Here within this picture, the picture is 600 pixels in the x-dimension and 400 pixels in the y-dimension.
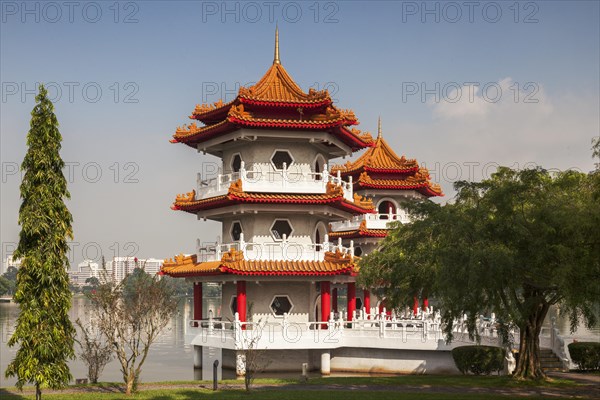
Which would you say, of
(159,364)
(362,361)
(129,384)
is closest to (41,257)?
(129,384)

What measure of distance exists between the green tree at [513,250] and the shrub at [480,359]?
10.9 feet

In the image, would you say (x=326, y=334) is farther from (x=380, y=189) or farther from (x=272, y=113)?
(x=380, y=189)

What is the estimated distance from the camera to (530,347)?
23922 millimetres

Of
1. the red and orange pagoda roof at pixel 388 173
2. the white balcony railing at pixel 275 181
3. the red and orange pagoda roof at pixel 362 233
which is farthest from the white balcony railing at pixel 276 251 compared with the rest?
the red and orange pagoda roof at pixel 388 173

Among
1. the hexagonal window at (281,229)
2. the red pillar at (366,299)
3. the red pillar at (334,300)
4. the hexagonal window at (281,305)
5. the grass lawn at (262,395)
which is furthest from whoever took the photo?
the red pillar at (366,299)

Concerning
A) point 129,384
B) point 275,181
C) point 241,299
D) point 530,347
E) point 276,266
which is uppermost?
point 275,181

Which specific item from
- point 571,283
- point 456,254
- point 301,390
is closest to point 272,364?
point 301,390

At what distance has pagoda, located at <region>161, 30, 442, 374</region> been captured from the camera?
29.8 meters

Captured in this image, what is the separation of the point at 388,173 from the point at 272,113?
13809 millimetres

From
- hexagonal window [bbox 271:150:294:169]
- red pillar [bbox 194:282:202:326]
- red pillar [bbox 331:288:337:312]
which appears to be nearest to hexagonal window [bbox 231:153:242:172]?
hexagonal window [bbox 271:150:294:169]

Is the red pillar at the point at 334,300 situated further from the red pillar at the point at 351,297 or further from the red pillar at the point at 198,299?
the red pillar at the point at 198,299

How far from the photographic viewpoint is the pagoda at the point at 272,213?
2978cm

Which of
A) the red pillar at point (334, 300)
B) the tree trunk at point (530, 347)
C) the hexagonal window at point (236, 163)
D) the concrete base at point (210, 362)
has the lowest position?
the concrete base at point (210, 362)

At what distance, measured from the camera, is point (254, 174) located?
102 feet
